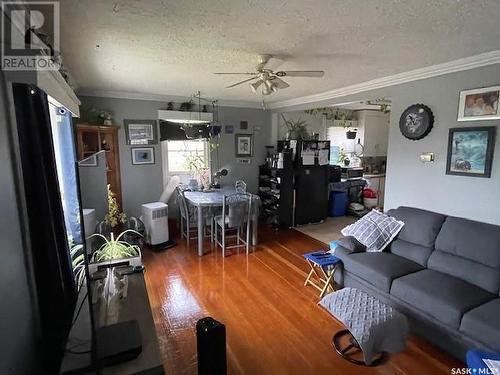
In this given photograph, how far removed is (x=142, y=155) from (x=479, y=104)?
4.50m

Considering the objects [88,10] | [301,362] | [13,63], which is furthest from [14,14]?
Answer: [301,362]

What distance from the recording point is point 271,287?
3.19m

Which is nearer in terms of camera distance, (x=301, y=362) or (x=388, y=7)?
(x=388, y=7)

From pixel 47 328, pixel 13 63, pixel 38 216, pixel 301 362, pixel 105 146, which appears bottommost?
pixel 301 362

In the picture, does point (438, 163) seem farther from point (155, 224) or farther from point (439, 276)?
point (155, 224)

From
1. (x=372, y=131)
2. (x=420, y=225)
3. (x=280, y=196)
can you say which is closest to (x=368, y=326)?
(x=420, y=225)

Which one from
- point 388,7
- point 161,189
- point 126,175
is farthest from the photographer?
point 161,189

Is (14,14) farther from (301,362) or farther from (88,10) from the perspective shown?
(301,362)

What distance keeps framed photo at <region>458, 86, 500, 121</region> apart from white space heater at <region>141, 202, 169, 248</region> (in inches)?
152

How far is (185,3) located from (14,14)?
3.06 feet

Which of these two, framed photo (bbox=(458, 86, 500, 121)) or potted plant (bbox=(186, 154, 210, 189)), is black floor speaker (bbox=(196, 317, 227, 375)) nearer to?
framed photo (bbox=(458, 86, 500, 121))

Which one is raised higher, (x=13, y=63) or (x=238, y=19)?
(x=238, y=19)

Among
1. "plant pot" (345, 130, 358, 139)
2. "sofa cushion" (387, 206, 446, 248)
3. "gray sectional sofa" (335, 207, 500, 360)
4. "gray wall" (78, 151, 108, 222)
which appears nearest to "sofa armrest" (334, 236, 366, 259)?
"gray sectional sofa" (335, 207, 500, 360)

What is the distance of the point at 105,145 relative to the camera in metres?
4.39
